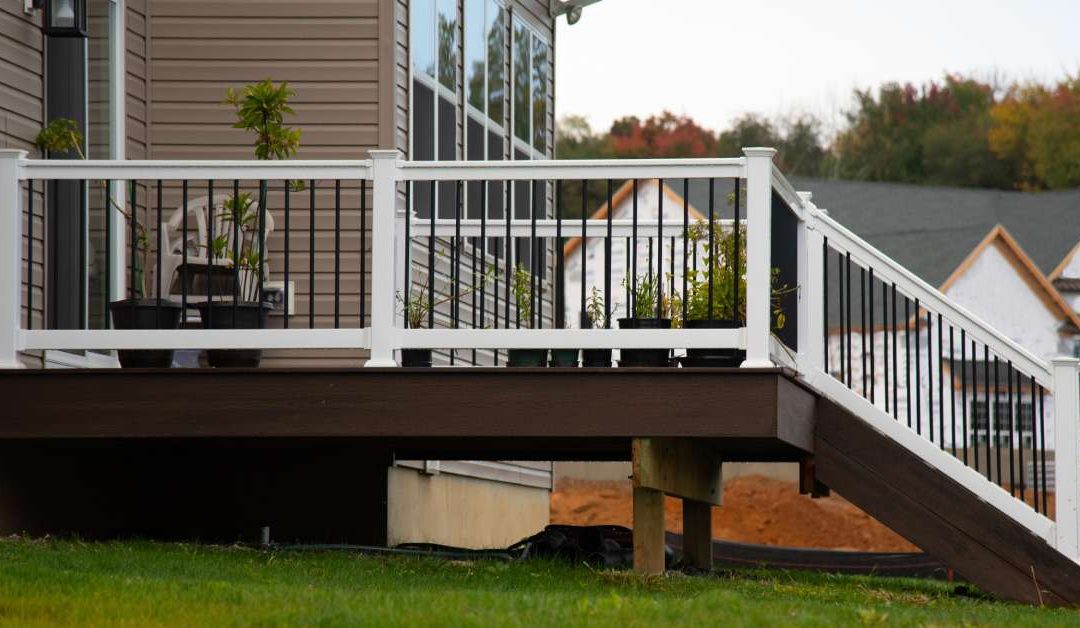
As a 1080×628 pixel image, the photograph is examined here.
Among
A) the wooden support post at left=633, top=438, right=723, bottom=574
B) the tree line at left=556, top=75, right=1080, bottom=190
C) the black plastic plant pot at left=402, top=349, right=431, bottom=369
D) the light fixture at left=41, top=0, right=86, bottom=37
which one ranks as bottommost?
the wooden support post at left=633, top=438, right=723, bottom=574

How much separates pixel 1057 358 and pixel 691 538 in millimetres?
2726

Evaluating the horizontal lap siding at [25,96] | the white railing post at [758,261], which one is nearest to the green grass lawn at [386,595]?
the white railing post at [758,261]

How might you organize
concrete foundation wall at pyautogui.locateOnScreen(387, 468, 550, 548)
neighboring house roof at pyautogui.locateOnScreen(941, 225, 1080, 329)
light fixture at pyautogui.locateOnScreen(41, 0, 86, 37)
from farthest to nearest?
neighboring house roof at pyautogui.locateOnScreen(941, 225, 1080, 329) < concrete foundation wall at pyautogui.locateOnScreen(387, 468, 550, 548) < light fixture at pyautogui.locateOnScreen(41, 0, 86, 37)

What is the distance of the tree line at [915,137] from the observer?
4703 centimetres

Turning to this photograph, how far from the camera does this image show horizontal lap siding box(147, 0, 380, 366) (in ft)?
31.1

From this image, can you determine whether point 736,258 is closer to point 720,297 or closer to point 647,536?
point 720,297

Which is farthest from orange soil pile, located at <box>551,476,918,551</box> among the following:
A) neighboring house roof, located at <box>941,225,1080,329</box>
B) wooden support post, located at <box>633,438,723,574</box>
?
wooden support post, located at <box>633,438,723,574</box>

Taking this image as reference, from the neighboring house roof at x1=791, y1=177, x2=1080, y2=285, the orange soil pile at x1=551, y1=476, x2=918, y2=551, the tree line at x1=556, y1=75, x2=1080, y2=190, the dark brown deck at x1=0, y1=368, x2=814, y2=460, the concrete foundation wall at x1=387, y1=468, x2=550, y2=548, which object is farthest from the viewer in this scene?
the tree line at x1=556, y1=75, x2=1080, y2=190

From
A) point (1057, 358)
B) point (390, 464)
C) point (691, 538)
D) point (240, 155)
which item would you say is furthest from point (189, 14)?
point (1057, 358)

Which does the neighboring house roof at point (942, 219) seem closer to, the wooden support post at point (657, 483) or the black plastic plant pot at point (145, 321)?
the wooden support post at point (657, 483)

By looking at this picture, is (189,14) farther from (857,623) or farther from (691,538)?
(857,623)

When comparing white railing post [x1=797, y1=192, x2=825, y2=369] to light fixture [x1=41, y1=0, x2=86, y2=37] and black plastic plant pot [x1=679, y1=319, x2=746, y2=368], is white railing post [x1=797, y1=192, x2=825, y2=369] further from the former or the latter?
light fixture [x1=41, y1=0, x2=86, y2=37]

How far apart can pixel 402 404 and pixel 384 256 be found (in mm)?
689

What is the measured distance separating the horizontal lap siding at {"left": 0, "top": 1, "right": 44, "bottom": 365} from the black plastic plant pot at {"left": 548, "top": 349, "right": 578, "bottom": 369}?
2.70m
